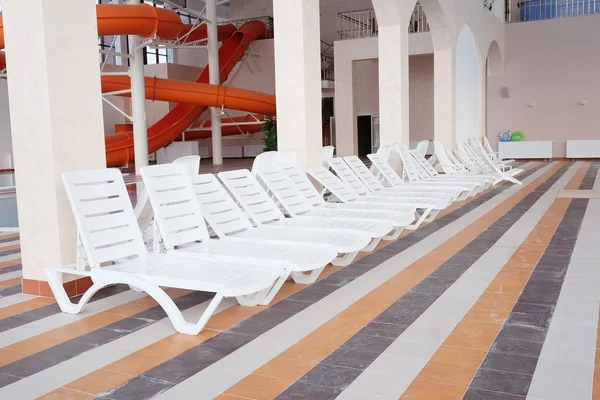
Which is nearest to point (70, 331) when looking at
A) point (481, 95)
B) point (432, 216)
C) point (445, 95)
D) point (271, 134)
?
point (432, 216)

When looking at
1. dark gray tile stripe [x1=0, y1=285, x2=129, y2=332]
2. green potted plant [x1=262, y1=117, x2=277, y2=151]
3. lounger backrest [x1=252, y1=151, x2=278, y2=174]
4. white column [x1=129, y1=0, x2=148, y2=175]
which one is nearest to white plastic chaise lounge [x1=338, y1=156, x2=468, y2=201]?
lounger backrest [x1=252, y1=151, x2=278, y2=174]

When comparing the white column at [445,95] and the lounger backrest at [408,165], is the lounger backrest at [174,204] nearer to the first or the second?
the lounger backrest at [408,165]

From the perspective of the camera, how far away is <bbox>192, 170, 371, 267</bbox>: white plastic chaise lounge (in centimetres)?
436

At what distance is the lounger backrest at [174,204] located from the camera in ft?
13.5

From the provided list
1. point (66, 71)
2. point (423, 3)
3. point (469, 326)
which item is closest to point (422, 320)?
point (469, 326)

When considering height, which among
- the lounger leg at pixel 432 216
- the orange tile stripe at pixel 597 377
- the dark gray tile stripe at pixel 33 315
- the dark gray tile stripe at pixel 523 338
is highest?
the lounger leg at pixel 432 216

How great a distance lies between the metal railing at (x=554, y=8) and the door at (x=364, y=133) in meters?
6.11

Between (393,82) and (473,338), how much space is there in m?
7.85

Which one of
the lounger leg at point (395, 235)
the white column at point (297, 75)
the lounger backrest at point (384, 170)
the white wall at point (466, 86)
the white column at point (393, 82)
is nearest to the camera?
the lounger leg at point (395, 235)

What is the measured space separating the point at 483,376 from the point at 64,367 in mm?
1871

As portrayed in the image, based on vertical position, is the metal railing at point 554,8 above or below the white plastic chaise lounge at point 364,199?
above

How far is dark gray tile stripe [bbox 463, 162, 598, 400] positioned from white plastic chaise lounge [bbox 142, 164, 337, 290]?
45.7 inches

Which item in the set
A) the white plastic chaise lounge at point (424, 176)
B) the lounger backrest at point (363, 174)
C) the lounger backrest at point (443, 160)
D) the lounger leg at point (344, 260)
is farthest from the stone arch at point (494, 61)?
the lounger leg at point (344, 260)

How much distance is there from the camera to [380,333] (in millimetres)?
3221
